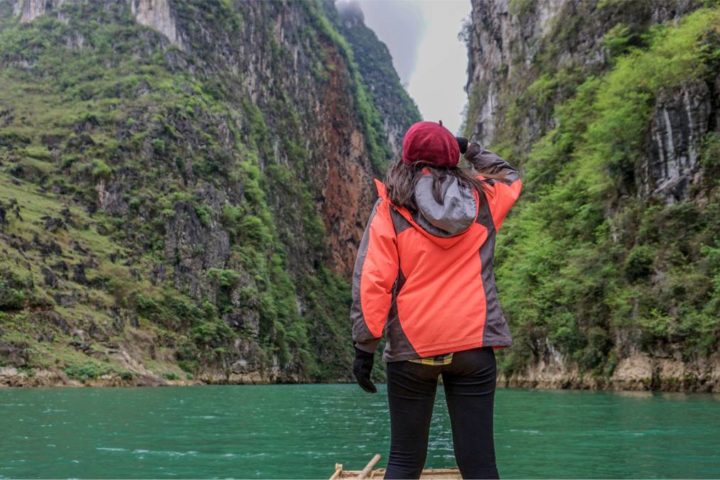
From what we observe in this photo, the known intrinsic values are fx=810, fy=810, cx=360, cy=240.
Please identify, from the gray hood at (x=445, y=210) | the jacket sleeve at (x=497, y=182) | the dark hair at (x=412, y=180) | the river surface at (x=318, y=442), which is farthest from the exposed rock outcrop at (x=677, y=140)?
the gray hood at (x=445, y=210)

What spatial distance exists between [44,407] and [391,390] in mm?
21324

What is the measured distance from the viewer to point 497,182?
169 inches

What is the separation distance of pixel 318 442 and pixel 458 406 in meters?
10.4

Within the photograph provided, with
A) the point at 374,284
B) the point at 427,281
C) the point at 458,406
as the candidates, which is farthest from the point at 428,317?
the point at 458,406

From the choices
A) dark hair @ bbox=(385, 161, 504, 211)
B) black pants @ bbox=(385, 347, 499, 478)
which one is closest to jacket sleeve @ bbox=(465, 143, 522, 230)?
dark hair @ bbox=(385, 161, 504, 211)

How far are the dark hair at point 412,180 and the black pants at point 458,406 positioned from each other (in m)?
0.80

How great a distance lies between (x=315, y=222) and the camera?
115m

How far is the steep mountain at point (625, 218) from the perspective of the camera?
29.5 meters

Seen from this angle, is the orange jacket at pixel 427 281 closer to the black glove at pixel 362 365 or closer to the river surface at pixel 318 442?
the black glove at pixel 362 365

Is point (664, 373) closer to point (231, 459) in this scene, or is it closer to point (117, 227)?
point (231, 459)

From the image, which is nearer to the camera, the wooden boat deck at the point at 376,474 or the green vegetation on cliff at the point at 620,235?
the wooden boat deck at the point at 376,474

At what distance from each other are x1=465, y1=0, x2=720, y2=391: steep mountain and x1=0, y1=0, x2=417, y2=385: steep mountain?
1009 inches

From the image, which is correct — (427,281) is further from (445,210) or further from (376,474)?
(376,474)

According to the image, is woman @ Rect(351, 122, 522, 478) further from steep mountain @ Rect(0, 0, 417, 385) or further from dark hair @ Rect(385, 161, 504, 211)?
steep mountain @ Rect(0, 0, 417, 385)
